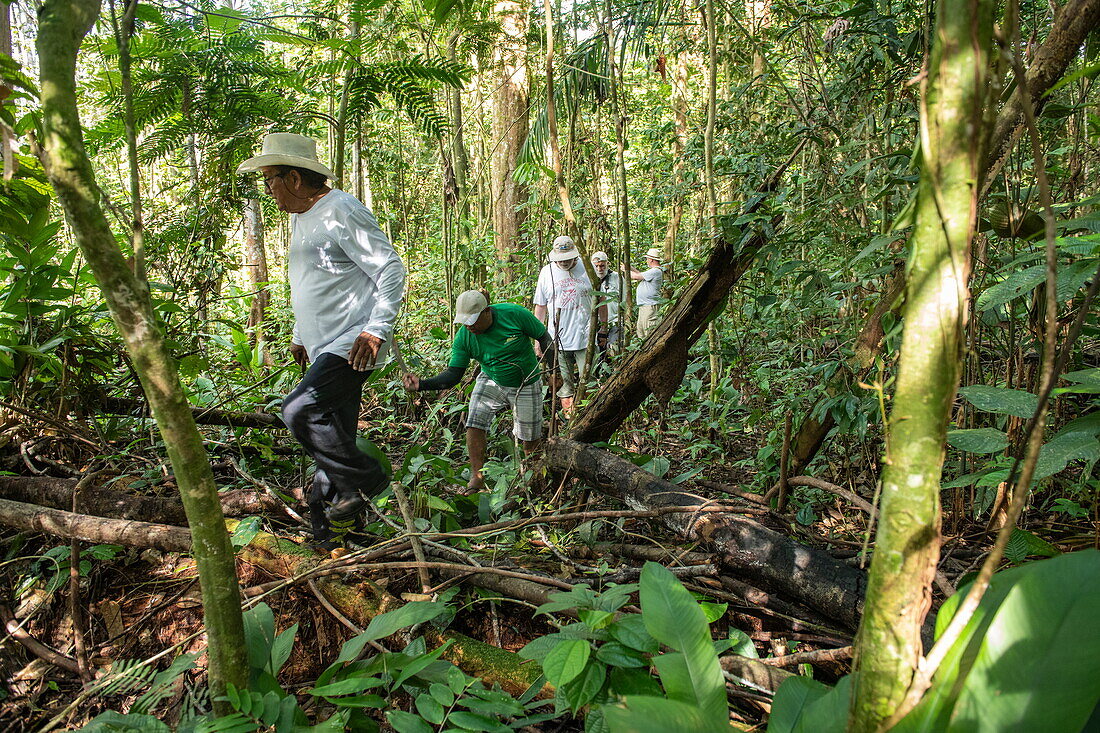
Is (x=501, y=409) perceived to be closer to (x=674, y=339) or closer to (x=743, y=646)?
(x=674, y=339)

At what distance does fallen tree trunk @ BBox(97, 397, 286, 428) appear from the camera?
3877 mm

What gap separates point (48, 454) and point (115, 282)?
296cm

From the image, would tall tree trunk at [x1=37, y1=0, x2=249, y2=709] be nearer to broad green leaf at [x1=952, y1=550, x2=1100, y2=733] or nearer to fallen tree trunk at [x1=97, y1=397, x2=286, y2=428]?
broad green leaf at [x1=952, y1=550, x2=1100, y2=733]

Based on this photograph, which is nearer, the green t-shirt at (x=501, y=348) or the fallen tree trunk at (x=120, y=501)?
the fallen tree trunk at (x=120, y=501)

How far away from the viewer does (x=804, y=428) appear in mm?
3125

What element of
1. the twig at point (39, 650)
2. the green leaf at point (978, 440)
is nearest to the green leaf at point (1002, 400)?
the green leaf at point (978, 440)

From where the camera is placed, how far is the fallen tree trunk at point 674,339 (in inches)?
121

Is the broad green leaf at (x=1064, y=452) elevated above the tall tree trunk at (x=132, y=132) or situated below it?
below

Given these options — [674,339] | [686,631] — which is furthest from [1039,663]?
[674,339]

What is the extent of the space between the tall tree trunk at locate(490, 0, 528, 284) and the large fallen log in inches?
224

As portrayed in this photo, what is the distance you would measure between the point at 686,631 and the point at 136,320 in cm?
127

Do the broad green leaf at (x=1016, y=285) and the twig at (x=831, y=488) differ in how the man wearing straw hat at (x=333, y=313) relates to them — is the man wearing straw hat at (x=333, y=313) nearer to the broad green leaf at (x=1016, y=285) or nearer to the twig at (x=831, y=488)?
the twig at (x=831, y=488)

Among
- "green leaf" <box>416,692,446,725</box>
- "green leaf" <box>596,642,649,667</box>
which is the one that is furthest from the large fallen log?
"green leaf" <box>416,692,446,725</box>

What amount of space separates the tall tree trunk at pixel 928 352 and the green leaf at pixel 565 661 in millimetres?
622
